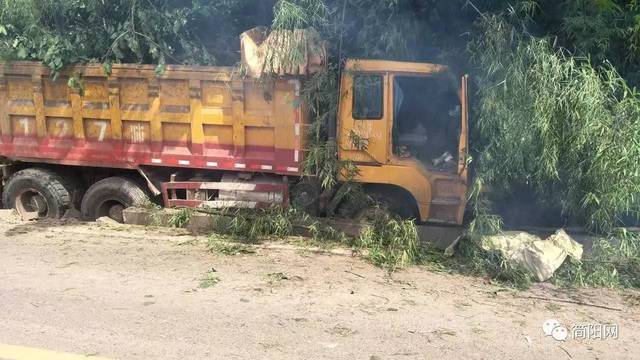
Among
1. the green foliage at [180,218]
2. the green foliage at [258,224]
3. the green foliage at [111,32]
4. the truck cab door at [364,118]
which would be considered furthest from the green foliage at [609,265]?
the green foliage at [111,32]

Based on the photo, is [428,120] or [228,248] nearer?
[228,248]

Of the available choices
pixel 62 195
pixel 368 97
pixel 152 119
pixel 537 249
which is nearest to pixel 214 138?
pixel 152 119

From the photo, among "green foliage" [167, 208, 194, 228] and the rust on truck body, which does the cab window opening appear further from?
"green foliage" [167, 208, 194, 228]

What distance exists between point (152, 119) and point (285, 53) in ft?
6.35

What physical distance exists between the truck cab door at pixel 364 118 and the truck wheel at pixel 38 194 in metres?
3.91

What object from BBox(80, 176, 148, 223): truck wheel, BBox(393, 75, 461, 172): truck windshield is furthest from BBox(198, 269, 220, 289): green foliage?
BBox(393, 75, 461, 172): truck windshield

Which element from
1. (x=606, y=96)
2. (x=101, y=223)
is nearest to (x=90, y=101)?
(x=101, y=223)

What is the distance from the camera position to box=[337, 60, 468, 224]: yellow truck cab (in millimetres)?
6090

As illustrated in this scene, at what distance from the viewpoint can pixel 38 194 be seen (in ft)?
25.0

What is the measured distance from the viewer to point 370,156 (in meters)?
6.21

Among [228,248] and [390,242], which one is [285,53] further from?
[390,242]

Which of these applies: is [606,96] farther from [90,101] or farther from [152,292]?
[90,101]

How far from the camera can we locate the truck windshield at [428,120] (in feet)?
20.2

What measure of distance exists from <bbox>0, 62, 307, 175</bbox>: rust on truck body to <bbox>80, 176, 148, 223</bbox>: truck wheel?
285 mm
